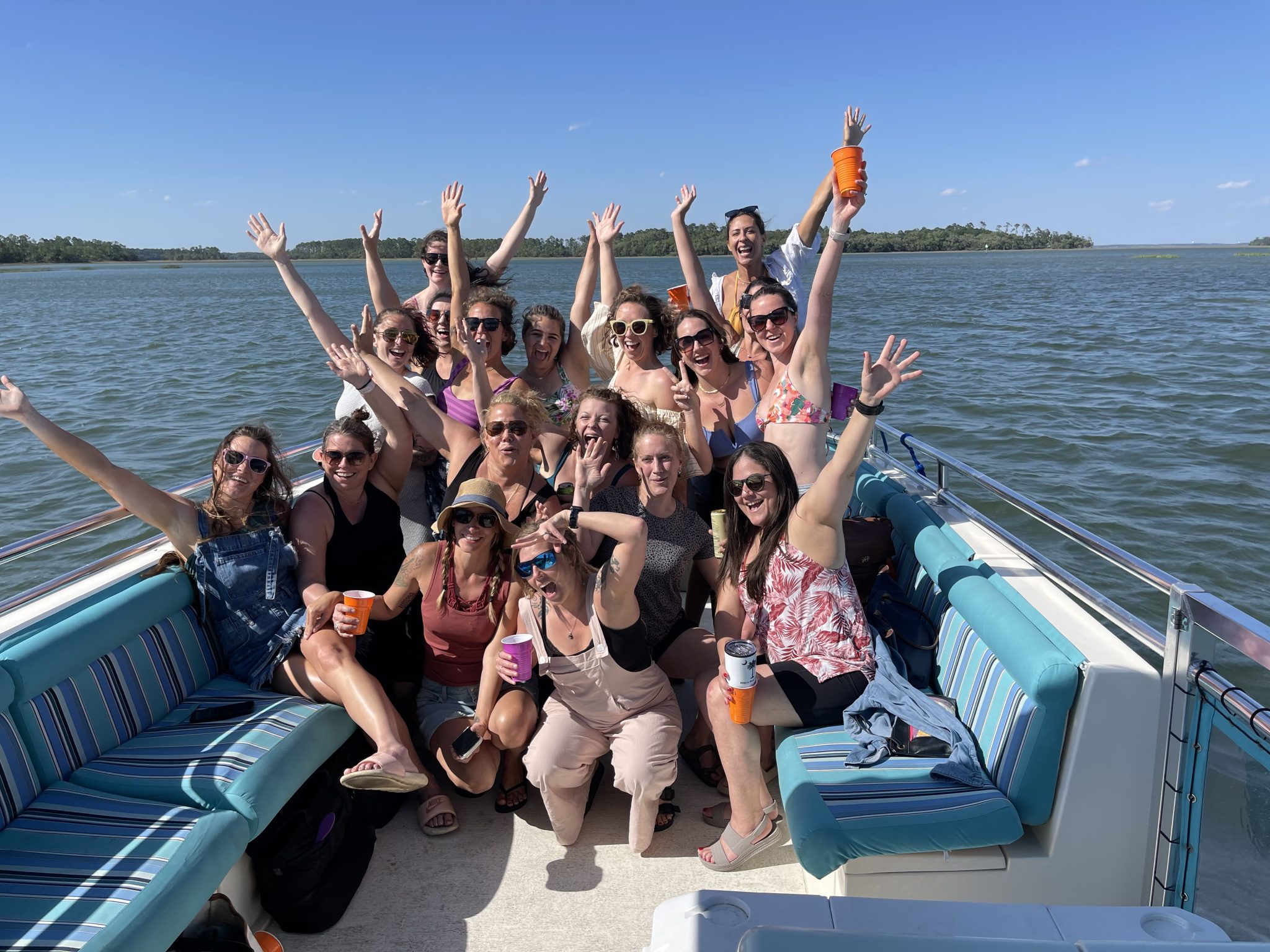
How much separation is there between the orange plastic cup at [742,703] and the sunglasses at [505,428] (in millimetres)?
1241

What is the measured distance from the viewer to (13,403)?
2619 mm

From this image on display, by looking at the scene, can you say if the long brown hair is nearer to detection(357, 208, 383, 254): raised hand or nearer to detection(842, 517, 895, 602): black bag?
detection(842, 517, 895, 602): black bag

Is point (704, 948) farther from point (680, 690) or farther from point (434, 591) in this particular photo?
point (680, 690)

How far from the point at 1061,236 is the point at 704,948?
14668 cm

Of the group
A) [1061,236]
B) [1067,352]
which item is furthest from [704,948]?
[1061,236]

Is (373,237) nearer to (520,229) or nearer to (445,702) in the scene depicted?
(520,229)

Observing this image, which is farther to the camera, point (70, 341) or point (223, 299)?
point (223, 299)

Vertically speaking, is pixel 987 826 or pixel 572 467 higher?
pixel 572 467

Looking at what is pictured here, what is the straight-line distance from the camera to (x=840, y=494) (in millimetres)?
2393

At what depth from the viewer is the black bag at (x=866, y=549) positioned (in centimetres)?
294

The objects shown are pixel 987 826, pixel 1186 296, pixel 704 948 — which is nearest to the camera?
pixel 704 948

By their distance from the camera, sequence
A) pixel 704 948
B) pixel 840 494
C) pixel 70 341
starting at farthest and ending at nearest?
pixel 70 341
pixel 840 494
pixel 704 948

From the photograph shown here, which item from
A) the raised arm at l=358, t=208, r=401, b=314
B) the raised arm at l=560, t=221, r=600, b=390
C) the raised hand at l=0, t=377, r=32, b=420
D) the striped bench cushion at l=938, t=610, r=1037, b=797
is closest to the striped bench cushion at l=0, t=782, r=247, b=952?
the raised hand at l=0, t=377, r=32, b=420

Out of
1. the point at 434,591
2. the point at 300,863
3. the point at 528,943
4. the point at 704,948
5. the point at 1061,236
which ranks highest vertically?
the point at 1061,236
